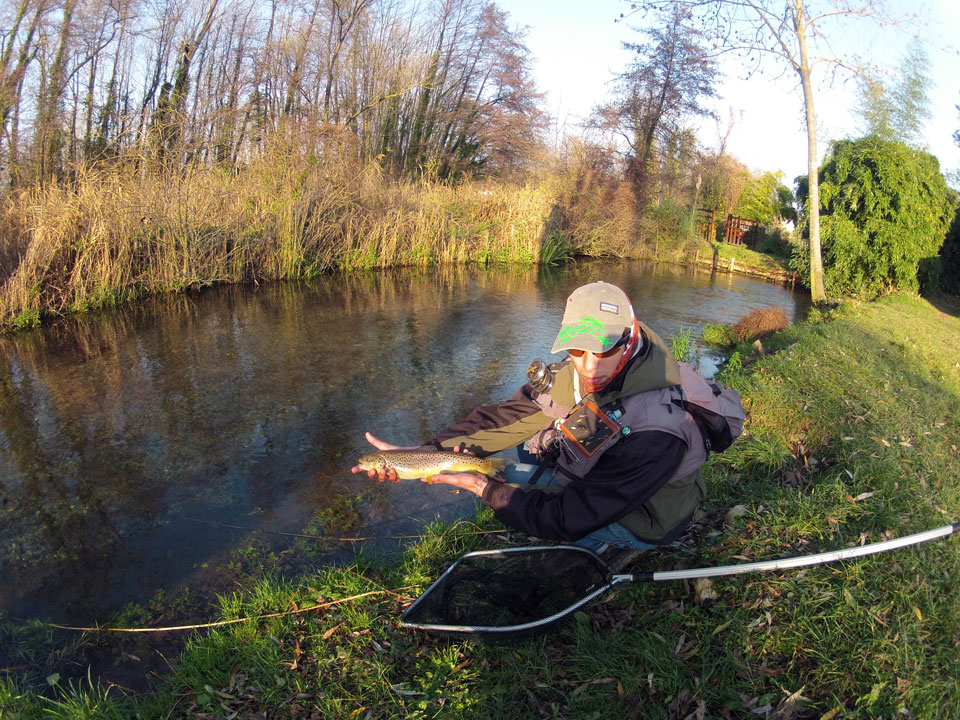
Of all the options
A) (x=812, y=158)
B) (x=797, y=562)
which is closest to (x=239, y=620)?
(x=797, y=562)

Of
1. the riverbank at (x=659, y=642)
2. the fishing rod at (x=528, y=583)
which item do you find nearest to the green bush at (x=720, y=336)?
the riverbank at (x=659, y=642)

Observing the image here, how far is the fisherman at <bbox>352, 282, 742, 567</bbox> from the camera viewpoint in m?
2.71

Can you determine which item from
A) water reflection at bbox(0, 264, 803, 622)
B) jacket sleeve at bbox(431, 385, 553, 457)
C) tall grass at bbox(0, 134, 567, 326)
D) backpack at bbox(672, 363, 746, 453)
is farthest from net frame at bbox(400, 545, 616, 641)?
tall grass at bbox(0, 134, 567, 326)

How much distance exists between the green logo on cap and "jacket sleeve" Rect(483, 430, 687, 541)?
44 cm

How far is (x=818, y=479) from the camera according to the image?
4391 mm

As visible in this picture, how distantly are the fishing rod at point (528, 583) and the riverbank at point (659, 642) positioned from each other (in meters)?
0.14

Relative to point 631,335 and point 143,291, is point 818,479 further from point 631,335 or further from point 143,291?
point 143,291

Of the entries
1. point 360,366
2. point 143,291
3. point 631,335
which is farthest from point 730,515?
point 143,291

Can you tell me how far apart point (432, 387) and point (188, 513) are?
3720 mm

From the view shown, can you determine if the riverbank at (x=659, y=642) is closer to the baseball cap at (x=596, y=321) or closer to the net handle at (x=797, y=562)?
the net handle at (x=797, y=562)

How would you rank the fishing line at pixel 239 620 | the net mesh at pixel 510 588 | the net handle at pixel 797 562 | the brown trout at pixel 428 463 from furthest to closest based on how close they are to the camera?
the fishing line at pixel 239 620
the brown trout at pixel 428 463
the net mesh at pixel 510 588
the net handle at pixel 797 562

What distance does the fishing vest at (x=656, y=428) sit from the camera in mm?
2746

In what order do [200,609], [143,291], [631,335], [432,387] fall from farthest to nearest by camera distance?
[143,291]
[432,387]
[200,609]
[631,335]

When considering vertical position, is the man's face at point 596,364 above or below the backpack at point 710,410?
A: above
